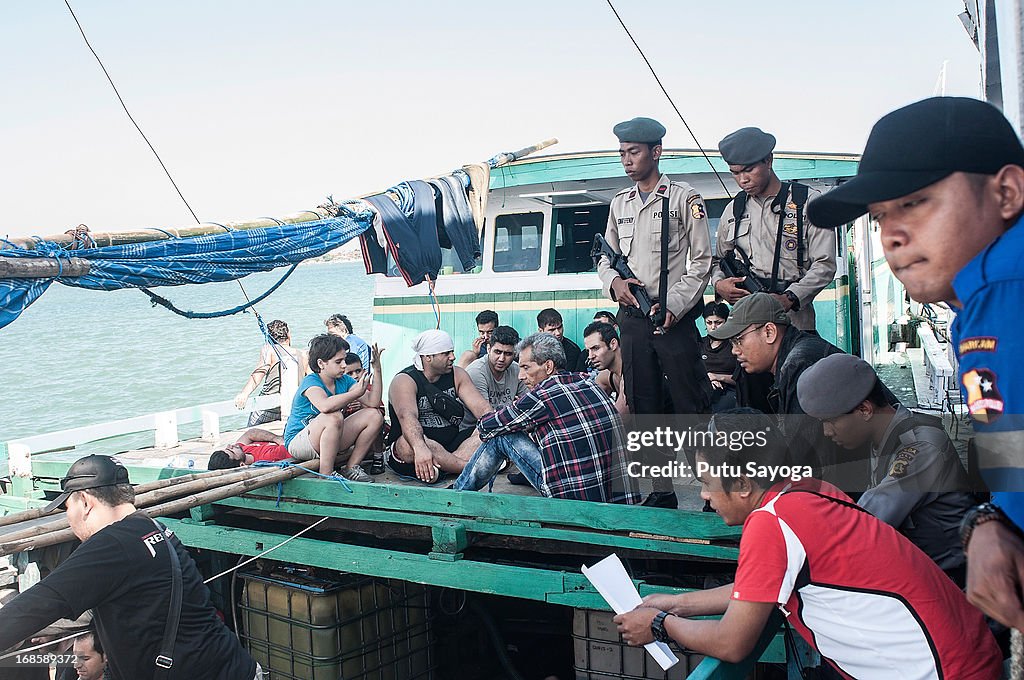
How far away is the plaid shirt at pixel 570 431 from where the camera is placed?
4789 mm

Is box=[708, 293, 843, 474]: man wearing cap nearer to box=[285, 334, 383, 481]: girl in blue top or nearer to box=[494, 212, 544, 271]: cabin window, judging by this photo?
box=[285, 334, 383, 481]: girl in blue top

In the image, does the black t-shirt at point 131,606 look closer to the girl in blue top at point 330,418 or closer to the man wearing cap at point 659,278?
the girl in blue top at point 330,418

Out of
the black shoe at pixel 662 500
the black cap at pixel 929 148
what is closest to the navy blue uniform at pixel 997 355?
the black cap at pixel 929 148

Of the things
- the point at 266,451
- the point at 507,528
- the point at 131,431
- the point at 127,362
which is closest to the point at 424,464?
the point at 507,528

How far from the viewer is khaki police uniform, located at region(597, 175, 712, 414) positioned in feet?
17.6

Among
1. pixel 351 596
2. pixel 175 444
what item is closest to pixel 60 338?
pixel 175 444

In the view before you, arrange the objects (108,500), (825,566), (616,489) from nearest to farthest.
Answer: (825,566)
(108,500)
(616,489)

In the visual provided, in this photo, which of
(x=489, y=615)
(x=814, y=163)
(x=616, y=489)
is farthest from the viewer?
(x=814, y=163)

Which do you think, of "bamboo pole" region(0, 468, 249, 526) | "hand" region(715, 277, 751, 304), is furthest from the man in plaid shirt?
"bamboo pole" region(0, 468, 249, 526)

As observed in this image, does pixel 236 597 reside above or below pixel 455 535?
below

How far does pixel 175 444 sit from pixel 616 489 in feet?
17.0

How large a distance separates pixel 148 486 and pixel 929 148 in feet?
17.1

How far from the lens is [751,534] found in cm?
242

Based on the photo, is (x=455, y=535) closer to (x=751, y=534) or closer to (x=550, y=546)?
(x=550, y=546)
